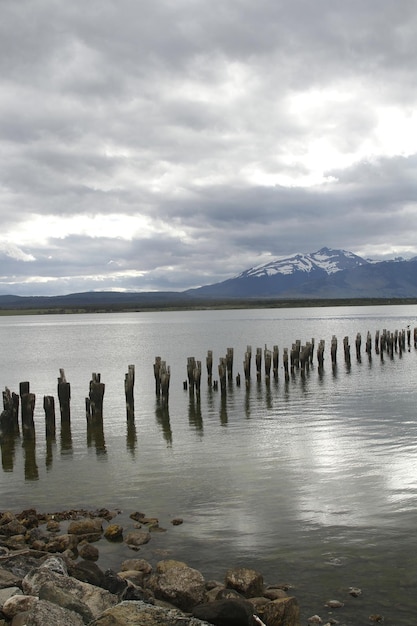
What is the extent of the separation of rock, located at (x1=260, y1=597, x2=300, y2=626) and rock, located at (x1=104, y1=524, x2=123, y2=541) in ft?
14.2

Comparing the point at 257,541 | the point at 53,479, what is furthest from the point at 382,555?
the point at 53,479

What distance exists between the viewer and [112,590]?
8766 millimetres

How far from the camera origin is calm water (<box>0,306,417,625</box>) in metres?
10.1

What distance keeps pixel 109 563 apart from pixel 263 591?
2.99 meters

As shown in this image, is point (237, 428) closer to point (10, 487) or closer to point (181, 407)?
point (181, 407)

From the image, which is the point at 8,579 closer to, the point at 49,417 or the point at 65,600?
the point at 65,600

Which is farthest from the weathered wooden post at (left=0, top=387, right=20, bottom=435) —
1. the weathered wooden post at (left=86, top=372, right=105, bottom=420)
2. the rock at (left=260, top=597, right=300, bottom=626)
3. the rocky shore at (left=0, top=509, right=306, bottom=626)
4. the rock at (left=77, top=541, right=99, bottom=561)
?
the rock at (left=260, top=597, right=300, bottom=626)

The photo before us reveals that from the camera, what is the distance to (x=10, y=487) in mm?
15797

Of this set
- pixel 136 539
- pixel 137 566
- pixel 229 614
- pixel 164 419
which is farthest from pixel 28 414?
pixel 229 614

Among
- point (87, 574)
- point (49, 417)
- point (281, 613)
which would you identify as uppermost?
point (49, 417)

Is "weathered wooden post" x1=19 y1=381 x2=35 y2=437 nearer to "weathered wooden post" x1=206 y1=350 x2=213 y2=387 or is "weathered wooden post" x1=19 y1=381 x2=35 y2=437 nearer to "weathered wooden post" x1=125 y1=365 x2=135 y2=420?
"weathered wooden post" x1=125 y1=365 x2=135 y2=420

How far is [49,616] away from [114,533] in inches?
193

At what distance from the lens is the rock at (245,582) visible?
890 cm

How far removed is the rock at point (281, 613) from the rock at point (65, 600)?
7.43 ft
